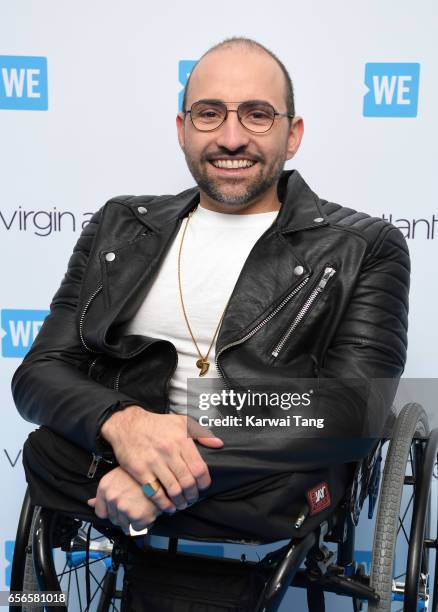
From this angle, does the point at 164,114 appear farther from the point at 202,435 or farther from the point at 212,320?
the point at 202,435

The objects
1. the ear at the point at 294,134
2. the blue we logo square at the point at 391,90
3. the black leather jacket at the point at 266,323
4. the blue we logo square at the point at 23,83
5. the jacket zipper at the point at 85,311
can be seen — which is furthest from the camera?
the blue we logo square at the point at 23,83

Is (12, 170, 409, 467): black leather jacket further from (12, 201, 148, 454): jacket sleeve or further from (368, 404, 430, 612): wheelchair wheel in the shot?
(368, 404, 430, 612): wheelchair wheel

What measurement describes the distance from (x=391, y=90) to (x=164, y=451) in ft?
4.29

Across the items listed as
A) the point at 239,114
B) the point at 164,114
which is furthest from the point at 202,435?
the point at 164,114

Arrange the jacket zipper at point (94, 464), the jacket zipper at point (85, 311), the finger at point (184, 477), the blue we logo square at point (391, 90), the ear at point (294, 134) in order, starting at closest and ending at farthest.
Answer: the finger at point (184, 477) → the jacket zipper at point (94, 464) → the jacket zipper at point (85, 311) → the ear at point (294, 134) → the blue we logo square at point (391, 90)

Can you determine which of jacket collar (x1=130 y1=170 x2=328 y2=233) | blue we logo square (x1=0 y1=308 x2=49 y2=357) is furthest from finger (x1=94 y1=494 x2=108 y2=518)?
blue we logo square (x1=0 y1=308 x2=49 y2=357)

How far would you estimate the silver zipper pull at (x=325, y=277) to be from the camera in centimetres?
153

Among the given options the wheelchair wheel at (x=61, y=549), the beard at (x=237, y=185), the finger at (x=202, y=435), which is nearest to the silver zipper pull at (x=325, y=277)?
the beard at (x=237, y=185)

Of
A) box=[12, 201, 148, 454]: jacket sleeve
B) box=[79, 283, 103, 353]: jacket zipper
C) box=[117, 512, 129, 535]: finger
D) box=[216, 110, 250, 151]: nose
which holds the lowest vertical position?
box=[117, 512, 129, 535]: finger

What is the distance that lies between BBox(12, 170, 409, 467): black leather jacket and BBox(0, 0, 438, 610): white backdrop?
0.55m

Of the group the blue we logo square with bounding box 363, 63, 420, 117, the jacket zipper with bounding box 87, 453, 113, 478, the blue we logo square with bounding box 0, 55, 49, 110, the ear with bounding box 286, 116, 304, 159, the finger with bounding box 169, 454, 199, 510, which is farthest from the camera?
the blue we logo square with bounding box 0, 55, 49, 110

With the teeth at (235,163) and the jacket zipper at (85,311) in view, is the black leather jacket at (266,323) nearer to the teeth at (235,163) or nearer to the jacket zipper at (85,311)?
the jacket zipper at (85,311)

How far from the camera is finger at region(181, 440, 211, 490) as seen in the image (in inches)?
49.9

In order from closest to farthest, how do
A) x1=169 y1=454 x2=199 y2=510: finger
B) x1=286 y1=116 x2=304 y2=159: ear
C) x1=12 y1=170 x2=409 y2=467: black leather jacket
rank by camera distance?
x1=169 y1=454 x2=199 y2=510: finger < x1=12 y1=170 x2=409 y2=467: black leather jacket < x1=286 y1=116 x2=304 y2=159: ear
